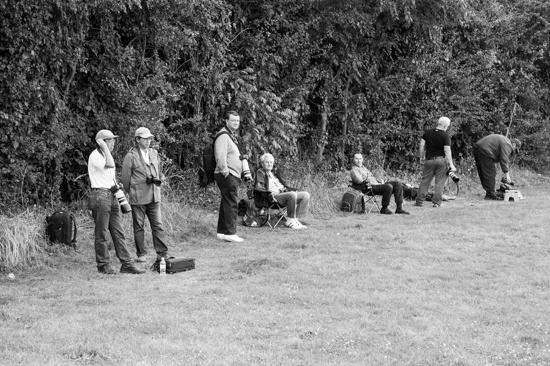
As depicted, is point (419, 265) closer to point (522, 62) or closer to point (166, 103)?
point (166, 103)

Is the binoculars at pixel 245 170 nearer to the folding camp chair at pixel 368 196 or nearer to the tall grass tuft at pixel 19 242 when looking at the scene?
the tall grass tuft at pixel 19 242

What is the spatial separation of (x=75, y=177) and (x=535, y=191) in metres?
11.6

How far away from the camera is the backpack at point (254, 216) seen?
12.0 meters

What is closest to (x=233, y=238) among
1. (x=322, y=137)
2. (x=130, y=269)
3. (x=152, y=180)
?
(x=152, y=180)

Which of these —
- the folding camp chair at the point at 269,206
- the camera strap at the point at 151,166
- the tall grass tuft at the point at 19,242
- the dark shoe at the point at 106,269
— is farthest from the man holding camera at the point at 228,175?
the tall grass tuft at the point at 19,242

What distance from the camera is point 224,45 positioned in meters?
13.0

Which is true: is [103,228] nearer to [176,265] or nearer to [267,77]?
[176,265]

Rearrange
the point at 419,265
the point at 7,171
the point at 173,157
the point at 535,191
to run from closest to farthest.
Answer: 1. the point at 419,265
2. the point at 7,171
3. the point at 173,157
4. the point at 535,191

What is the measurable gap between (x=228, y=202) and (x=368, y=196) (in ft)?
15.0

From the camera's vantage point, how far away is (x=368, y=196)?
14445mm

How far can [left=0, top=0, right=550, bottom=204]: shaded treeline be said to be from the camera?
32.3ft

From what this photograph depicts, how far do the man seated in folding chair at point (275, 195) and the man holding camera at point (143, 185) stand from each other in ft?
9.88

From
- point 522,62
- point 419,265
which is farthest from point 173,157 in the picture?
point 522,62

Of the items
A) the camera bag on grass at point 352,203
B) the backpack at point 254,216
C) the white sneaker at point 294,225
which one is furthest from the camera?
the camera bag on grass at point 352,203
